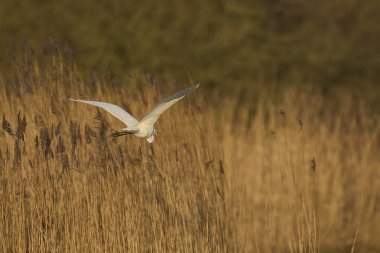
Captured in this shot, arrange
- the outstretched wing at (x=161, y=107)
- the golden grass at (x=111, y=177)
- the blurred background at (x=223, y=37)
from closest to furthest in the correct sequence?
the outstretched wing at (x=161, y=107) < the golden grass at (x=111, y=177) < the blurred background at (x=223, y=37)

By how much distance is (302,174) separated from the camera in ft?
25.4

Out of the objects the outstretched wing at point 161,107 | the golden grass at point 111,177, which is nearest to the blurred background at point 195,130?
the golden grass at point 111,177

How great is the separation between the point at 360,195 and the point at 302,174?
1.17m

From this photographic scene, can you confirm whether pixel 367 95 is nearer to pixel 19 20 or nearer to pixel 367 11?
pixel 367 11

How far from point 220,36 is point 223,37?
71 mm

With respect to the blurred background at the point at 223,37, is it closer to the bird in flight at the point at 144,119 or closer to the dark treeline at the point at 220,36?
the dark treeline at the point at 220,36

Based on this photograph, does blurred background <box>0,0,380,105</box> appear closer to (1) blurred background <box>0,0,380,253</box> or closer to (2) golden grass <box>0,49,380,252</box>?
(1) blurred background <box>0,0,380,253</box>

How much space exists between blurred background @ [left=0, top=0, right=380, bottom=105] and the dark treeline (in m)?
0.01


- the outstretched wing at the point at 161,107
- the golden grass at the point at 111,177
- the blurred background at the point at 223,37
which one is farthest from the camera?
the blurred background at the point at 223,37

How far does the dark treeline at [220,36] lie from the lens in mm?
11500

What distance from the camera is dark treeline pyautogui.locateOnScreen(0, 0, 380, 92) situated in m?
11.5

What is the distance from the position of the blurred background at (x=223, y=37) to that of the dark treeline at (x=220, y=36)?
0.01 meters

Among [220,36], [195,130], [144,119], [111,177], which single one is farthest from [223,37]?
[144,119]

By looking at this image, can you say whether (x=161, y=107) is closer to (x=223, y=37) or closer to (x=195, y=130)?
(x=195, y=130)
